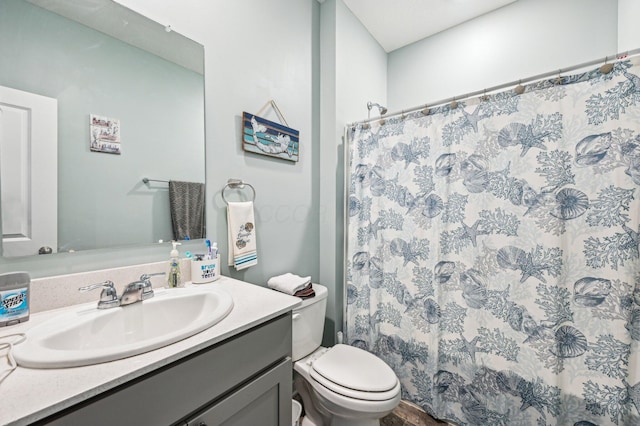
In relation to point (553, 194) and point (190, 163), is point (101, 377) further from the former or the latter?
point (553, 194)

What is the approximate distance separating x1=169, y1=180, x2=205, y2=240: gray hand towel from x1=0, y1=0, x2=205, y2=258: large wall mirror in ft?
0.09

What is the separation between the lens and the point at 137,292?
2.84 feet

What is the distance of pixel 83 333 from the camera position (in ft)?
2.39

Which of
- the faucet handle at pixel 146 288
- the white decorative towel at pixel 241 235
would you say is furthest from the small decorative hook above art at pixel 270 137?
the faucet handle at pixel 146 288

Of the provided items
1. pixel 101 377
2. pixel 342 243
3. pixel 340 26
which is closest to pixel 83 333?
pixel 101 377

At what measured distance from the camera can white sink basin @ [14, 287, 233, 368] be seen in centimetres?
54

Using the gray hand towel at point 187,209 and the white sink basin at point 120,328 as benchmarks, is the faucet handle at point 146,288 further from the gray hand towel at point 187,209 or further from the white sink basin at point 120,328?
the gray hand towel at point 187,209

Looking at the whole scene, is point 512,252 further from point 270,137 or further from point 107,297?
point 107,297

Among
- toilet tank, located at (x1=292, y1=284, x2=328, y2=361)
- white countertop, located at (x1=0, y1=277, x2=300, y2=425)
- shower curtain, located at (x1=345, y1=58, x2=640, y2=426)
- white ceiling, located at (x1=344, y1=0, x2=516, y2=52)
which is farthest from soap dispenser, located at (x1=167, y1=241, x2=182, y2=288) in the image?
white ceiling, located at (x1=344, y1=0, x2=516, y2=52)

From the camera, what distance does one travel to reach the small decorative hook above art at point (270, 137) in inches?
53.8

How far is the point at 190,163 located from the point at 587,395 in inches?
78.3

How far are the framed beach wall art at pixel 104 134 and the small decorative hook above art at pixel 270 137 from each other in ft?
1.78

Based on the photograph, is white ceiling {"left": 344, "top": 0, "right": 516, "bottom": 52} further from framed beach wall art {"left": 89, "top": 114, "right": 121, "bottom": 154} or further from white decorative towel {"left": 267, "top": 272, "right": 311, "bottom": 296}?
white decorative towel {"left": 267, "top": 272, "right": 311, "bottom": 296}

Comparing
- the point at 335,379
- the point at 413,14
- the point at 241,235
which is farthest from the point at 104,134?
the point at 413,14
